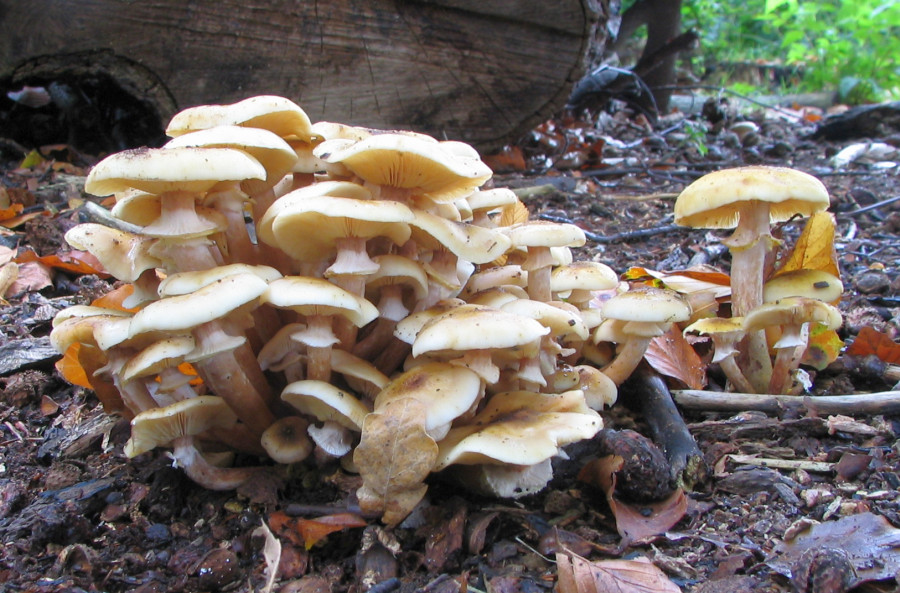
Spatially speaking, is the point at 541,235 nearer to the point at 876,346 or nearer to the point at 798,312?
the point at 798,312

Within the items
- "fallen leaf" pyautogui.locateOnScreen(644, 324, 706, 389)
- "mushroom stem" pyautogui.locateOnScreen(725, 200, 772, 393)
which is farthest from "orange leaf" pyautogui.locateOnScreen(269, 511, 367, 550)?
"mushroom stem" pyautogui.locateOnScreen(725, 200, 772, 393)

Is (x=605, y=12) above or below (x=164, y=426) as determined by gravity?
above

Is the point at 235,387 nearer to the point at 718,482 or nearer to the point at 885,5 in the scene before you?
the point at 718,482

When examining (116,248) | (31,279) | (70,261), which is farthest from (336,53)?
(116,248)

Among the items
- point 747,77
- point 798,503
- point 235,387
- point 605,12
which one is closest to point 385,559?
point 235,387

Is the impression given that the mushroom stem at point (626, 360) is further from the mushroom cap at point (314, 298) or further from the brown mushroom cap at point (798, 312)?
the mushroom cap at point (314, 298)

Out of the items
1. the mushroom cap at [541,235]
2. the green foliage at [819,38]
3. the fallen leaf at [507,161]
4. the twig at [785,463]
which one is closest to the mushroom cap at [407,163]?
the mushroom cap at [541,235]
